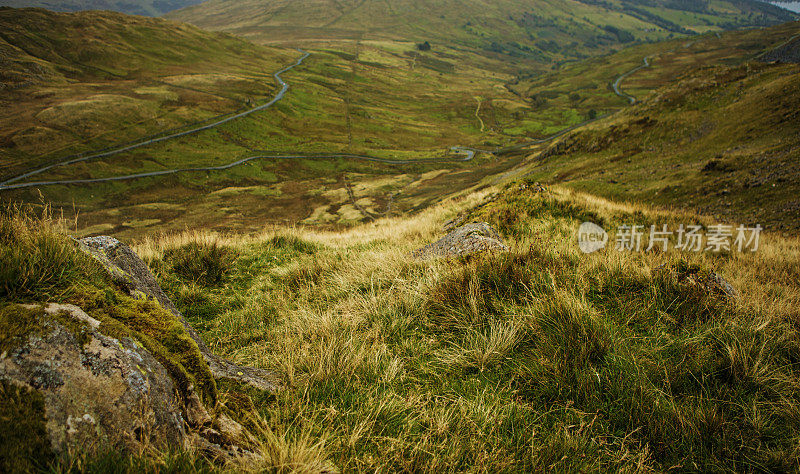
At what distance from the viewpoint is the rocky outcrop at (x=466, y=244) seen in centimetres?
575

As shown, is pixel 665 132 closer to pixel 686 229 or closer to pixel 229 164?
pixel 686 229

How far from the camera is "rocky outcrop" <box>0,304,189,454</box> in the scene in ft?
5.55

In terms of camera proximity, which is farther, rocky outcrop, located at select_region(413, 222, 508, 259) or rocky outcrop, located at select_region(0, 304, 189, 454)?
rocky outcrop, located at select_region(413, 222, 508, 259)

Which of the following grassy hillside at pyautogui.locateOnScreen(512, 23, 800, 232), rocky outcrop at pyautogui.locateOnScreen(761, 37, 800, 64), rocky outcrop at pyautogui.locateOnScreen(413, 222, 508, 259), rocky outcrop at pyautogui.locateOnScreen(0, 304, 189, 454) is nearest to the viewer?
rocky outcrop at pyautogui.locateOnScreen(0, 304, 189, 454)

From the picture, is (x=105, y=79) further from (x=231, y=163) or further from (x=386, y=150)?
(x=386, y=150)

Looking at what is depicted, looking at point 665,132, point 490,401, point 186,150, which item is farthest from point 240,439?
point 186,150

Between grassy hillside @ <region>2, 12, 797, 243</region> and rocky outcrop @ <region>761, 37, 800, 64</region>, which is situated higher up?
rocky outcrop @ <region>761, 37, 800, 64</region>
